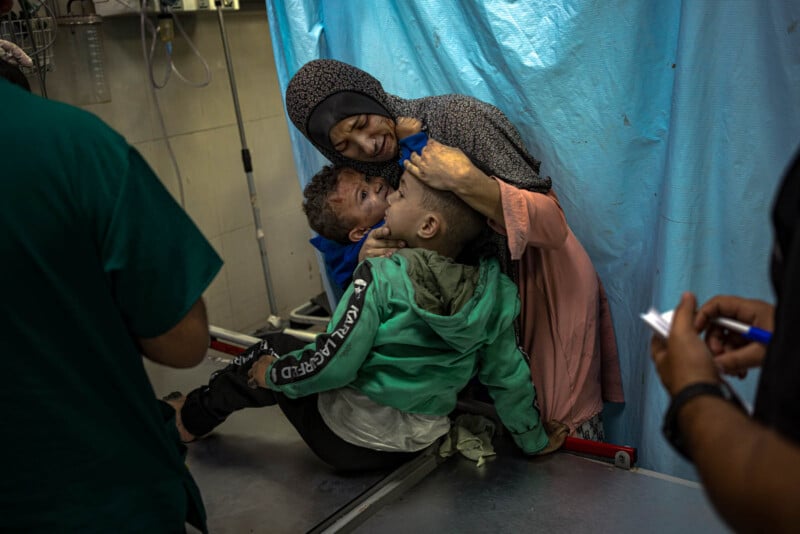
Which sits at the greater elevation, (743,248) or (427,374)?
(743,248)

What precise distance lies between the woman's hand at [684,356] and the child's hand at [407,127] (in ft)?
3.53

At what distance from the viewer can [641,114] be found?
1.56 meters

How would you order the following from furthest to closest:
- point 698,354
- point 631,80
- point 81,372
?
point 631,80, point 81,372, point 698,354

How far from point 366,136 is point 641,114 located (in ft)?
2.11

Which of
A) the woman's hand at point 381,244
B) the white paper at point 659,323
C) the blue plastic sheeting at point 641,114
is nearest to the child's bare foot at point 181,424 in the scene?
the woman's hand at point 381,244

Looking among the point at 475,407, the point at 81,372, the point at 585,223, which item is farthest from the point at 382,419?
the point at 81,372

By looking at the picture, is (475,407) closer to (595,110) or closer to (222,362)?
(595,110)

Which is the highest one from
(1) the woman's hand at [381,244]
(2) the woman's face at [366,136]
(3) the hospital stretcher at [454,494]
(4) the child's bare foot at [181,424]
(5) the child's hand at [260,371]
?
(2) the woman's face at [366,136]

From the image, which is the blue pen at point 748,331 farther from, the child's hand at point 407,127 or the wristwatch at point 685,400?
the child's hand at point 407,127

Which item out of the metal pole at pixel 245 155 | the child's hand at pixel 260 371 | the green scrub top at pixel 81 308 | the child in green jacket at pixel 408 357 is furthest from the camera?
the metal pole at pixel 245 155

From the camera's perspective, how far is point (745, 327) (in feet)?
2.51

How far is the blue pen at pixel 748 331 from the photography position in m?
0.75

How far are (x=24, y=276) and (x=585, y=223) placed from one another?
4.22 feet

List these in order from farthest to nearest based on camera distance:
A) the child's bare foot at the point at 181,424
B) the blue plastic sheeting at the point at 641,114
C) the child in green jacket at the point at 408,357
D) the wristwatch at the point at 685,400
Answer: the child's bare foot at the point at 181,424 → the child in green jacket at the point at 408,357 → the blue plastic sheeting at the point at 641,114 → the wristwatch at the point at 685,400
